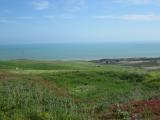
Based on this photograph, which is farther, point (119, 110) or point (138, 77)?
point (138, 77)

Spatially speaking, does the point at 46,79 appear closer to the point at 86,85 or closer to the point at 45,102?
the point at 86,85

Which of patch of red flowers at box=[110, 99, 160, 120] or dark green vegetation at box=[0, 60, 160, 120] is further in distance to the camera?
patch of red flowers at box=[110, 99, 160, 120]

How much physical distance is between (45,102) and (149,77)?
2744 centimetres

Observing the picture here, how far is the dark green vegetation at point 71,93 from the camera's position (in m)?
17.4

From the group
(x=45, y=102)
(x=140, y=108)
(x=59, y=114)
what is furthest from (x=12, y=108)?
(x=140, y=108)

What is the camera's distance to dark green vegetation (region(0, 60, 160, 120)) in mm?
17375

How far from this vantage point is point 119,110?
18828 mm

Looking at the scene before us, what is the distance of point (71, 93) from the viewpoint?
35250mm

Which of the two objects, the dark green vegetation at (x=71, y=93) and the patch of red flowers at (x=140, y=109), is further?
the patch of red flowers at (x=140, y=109)

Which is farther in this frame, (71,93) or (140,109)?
(71,93)

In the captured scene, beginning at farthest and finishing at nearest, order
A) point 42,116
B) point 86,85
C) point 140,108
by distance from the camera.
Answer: point 86,85
point 140,108
point 42,116

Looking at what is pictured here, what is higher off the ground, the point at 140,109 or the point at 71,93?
the point at 140,109

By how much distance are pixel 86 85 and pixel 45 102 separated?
19871 millimetres

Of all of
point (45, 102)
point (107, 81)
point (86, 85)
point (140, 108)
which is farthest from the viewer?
point (107, 81)
